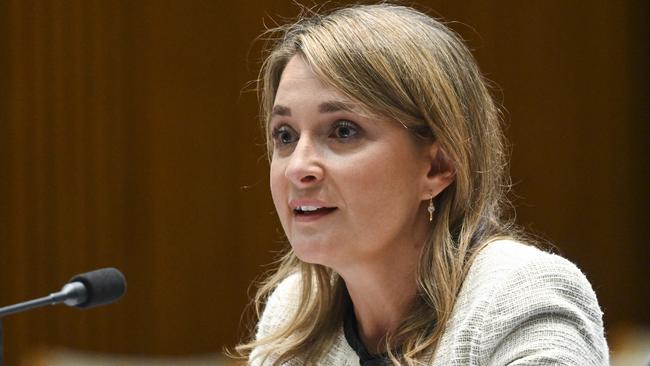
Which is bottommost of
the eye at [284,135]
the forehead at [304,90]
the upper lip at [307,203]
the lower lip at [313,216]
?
the lower lip at [313,216]

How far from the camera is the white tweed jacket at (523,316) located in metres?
1.72

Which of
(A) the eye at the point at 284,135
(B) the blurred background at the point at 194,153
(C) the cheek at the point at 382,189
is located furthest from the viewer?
(B) the blurred background at the point at 194,153

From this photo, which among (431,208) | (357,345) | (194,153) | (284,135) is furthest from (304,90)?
(194,153)

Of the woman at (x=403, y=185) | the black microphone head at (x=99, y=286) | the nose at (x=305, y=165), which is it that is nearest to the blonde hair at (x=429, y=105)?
the woman at (x=403, y=185)

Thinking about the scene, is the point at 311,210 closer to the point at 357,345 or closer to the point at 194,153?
the point at 357,345

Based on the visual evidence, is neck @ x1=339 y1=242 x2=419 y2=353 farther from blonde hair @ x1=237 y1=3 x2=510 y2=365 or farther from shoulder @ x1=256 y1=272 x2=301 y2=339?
shoulder @ x1=256 y1=272 x2=301 y2=339

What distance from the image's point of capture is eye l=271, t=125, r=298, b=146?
2033mm

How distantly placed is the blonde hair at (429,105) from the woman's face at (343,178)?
37mm

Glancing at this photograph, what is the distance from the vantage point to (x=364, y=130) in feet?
6.40

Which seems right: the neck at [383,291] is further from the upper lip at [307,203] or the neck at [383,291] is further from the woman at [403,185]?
the upper lip at [307,203]

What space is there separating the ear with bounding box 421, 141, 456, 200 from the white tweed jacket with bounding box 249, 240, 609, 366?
0.50 feet

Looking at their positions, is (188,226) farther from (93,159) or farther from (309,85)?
(309,85)

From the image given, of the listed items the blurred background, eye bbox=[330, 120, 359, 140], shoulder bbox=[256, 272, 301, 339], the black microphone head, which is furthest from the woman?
the blurred background

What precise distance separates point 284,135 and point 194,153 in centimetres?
220
